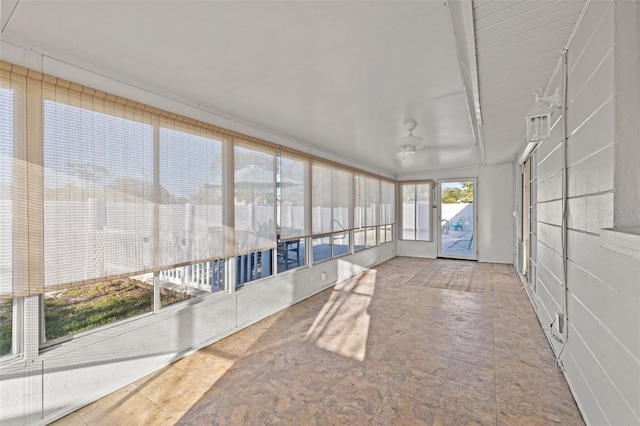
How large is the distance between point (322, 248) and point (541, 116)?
12.4 feet

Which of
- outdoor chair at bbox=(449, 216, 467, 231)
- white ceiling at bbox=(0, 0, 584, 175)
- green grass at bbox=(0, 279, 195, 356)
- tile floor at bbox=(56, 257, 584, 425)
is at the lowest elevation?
tile floor at bbox=(56, 257, 584, 425)

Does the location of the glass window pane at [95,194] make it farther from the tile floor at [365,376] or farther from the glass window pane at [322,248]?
the glass window pane at [322,248]

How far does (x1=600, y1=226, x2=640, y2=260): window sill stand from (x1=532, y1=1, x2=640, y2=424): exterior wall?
2 centimetres

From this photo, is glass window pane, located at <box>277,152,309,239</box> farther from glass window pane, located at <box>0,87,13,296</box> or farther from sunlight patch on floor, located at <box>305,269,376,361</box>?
glass window pane, located at <box>0,87,13,296</box>

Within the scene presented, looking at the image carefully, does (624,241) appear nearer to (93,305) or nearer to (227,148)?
(227,148)

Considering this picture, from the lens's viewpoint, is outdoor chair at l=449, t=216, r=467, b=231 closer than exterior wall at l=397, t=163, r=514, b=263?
No

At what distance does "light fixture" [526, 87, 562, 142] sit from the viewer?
1954mm

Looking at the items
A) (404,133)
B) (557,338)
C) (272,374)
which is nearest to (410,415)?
(272,374)

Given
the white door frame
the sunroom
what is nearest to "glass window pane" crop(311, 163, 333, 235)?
the sunroom

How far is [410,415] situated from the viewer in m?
1.79

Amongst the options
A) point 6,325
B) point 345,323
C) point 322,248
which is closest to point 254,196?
point 345,323

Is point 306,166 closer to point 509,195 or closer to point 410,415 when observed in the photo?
point 410,415

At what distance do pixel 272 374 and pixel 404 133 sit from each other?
313 cm

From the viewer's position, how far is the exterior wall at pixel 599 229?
1135mm
